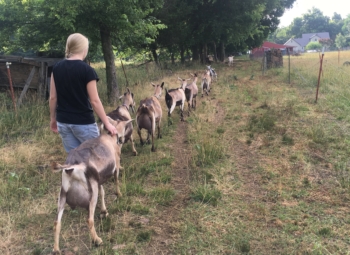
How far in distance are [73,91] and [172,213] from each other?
2.13 m

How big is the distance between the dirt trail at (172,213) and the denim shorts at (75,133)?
1424mm

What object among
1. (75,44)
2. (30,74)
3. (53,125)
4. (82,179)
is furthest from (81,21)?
(82,179)

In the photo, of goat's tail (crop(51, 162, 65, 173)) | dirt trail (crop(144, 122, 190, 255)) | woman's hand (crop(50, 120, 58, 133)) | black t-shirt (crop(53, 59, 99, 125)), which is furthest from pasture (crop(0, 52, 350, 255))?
black t-shirt (crop(53, 59, 99, 125))

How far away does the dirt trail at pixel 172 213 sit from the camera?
11.1 ft

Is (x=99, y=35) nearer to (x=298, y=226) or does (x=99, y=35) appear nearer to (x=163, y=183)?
(x=163, y=183)

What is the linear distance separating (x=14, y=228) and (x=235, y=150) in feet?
14.6

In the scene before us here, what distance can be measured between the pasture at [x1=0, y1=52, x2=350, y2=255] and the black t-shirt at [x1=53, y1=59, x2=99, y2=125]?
1408 mm

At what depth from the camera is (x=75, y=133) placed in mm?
3424

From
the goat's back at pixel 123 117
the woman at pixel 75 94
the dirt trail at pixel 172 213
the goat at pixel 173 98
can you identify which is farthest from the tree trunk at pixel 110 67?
the woman at pixel 75 94

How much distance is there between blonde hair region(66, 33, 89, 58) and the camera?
10.2ft

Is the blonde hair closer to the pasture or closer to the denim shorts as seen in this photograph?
the denim shorts

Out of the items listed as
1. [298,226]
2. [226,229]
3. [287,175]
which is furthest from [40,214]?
[287,175]

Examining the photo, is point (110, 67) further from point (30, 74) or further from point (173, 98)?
point (173, 98)

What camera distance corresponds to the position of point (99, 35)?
33.3 feet
